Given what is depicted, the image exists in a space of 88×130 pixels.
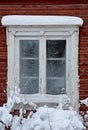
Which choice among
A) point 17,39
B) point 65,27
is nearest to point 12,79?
point 17,39

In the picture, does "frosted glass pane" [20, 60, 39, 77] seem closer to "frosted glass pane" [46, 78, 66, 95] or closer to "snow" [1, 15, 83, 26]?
"frosted glass pane" [46, 78, 66, 95]

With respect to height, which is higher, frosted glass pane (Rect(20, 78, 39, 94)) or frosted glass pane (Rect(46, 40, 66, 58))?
frosted glass pane (Rect(46, 40, 66, 58))

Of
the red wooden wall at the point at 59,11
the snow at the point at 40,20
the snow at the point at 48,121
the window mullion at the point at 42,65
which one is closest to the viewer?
the snow at the point at 48,121

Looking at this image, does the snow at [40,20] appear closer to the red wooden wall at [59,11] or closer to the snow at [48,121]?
the red wooden wall at [59,11]

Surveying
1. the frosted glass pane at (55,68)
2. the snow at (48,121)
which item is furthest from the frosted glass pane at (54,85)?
the snow at (48,121)

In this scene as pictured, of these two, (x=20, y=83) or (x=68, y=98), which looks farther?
(x=20, y=83)

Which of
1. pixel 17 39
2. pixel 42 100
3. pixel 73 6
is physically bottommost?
pixel 42 100

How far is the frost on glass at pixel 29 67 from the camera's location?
26.1 ft

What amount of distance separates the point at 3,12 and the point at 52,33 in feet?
3.03

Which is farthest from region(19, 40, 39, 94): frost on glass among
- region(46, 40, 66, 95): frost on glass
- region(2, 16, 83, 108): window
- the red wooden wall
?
the red wooden wall

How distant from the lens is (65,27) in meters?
7.76

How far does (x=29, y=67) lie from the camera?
7988mm

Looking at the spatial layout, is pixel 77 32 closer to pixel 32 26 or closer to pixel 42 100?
pixel 32 26

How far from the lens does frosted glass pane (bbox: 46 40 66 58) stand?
7906 millimetres
